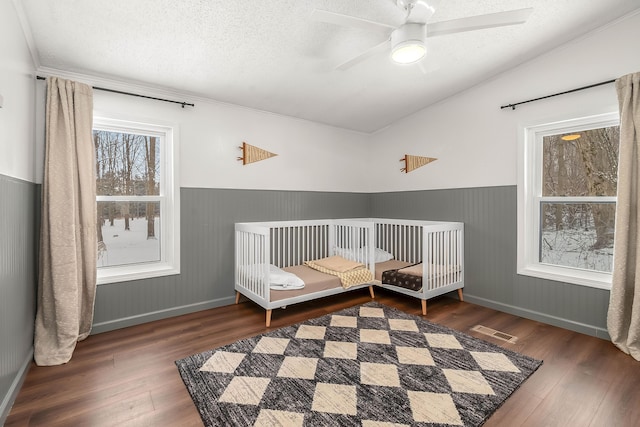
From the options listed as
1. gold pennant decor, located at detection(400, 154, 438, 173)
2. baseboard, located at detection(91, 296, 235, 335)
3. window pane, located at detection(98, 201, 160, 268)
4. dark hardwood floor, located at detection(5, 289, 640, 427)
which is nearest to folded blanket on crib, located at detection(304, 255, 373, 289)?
dark hardwood floor, located at detection(5, 289, 640, 427)

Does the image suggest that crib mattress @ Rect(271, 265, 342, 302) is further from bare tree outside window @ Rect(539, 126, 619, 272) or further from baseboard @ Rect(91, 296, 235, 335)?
bare tree outside window @ Rect(539, 126, 619, 272)

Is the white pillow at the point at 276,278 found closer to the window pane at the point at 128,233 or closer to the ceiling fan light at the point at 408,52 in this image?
the window pane at the point at 128,233

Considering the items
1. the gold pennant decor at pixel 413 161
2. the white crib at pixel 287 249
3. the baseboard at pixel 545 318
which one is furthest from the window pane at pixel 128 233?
the baseboard at pixel 545 318

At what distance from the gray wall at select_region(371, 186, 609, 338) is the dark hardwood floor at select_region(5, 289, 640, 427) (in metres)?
0.16

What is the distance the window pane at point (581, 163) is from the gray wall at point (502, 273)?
35 cm

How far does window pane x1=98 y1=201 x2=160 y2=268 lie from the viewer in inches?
103

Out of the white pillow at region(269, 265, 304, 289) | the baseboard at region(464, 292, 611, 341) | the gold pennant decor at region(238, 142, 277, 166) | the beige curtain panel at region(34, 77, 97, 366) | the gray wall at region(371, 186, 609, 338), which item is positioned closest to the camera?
the beige curtain panel at region(34, 77, 97, 366)

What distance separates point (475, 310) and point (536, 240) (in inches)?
36.0

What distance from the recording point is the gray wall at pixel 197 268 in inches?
99.7

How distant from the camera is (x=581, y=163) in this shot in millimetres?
2605

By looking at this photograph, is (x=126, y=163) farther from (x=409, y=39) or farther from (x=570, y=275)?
(x=570, y=275)

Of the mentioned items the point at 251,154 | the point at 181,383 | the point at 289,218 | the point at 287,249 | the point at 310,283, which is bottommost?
the point at 181,383

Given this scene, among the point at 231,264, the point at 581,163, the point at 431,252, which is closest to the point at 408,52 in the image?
the point at 431,252

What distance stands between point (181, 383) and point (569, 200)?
11.3ft
